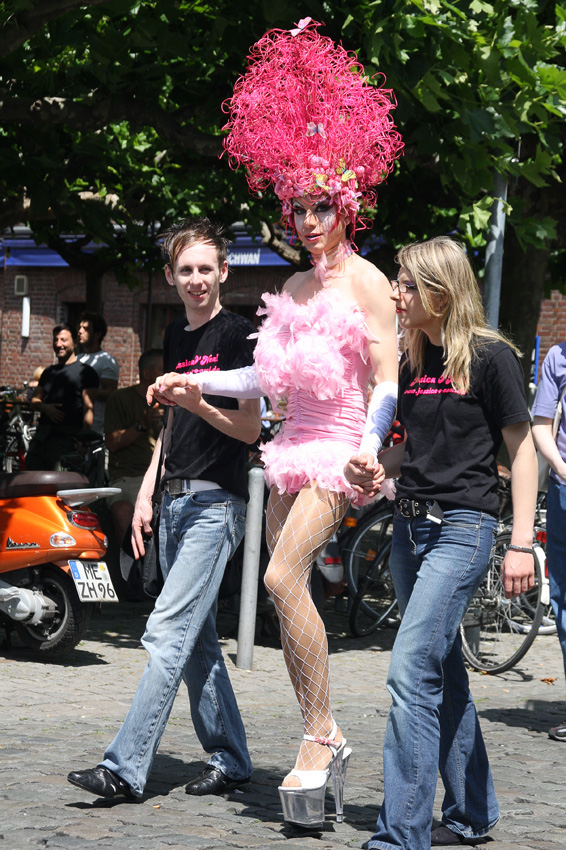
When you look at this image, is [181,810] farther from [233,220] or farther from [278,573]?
[233,220]

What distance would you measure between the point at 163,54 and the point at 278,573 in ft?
17.4

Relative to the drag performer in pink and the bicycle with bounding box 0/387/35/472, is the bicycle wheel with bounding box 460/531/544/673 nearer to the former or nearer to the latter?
the drag performer in pink

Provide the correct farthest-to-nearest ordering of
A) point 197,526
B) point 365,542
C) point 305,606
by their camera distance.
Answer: point 365,542
point 197,526
point 305,606

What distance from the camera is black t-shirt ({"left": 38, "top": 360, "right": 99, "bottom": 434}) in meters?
10.6

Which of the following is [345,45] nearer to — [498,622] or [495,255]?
[495,255]

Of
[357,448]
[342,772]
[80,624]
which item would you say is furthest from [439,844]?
[80,624]

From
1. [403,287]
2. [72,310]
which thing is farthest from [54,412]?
[72,310]

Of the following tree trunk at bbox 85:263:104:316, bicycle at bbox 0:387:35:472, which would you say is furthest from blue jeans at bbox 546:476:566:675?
tree trunk at bbox 85:263:104:316

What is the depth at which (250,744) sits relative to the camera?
5.39 metres

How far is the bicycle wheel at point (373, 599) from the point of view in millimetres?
8555

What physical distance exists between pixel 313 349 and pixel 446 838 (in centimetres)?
162

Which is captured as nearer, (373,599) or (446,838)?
(446,838)

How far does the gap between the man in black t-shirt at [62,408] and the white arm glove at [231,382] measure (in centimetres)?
657

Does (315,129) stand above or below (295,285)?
above
